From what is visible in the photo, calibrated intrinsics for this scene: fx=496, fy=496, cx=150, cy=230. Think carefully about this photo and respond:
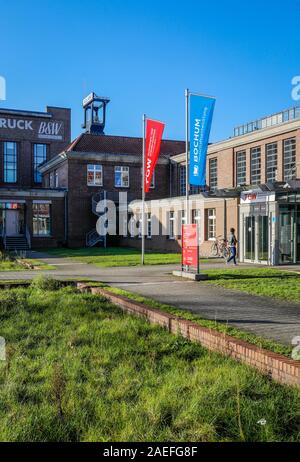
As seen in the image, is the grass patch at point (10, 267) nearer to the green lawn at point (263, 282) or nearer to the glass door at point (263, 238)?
the green lawn at point (263, 282)

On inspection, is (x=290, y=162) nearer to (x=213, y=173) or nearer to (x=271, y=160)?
(x=271, y=160)

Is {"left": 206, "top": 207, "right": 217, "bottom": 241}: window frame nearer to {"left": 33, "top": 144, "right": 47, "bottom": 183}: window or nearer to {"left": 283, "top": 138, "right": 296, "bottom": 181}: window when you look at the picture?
{"left": 283, "top": 138, "right": 296, "bottom": 181}: window

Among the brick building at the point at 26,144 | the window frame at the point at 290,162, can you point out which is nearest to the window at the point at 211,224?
the window frame at the point at 290,162

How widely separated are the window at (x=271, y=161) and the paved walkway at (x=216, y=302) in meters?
15.5

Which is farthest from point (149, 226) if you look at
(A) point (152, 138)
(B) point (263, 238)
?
(A) point (152, 138)

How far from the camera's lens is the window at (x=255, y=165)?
3166 centimetres

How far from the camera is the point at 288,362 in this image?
515 centimetres

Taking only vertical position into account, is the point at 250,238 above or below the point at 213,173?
below

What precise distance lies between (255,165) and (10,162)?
26.7m

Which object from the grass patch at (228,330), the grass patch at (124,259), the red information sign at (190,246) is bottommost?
the grass patch at (228,330)

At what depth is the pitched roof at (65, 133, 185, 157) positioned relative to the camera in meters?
41.9

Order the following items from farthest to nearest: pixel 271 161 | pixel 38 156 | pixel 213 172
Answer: pixel 38 156 < pixel 213 172 < pixel 271 161

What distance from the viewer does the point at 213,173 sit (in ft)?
120

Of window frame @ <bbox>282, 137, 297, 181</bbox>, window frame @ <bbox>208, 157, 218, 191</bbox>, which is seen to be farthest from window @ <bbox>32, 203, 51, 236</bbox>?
window frame @ <bbox>282, 137, 297, 181</bbox>
